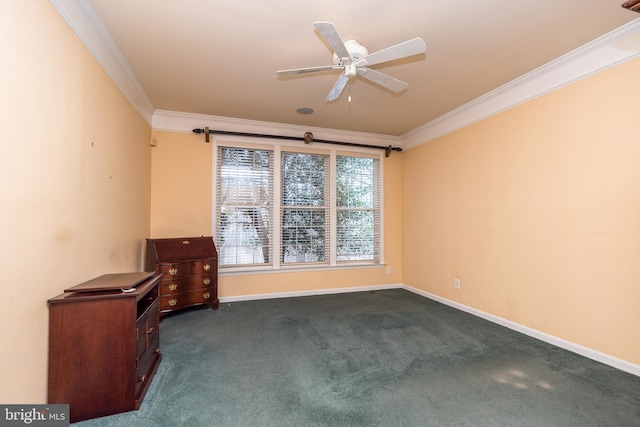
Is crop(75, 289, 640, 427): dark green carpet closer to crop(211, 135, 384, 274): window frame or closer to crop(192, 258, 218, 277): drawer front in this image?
crop(192, 258, 218, 277): drawer front

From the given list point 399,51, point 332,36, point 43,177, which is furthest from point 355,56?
point 43,177

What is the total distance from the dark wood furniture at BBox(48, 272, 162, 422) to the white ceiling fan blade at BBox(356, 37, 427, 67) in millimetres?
2256

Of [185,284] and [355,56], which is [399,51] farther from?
[185,284]

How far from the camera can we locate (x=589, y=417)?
5.56 feet

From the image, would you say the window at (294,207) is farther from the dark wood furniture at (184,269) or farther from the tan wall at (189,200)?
the dark wood furniture at (184,269)

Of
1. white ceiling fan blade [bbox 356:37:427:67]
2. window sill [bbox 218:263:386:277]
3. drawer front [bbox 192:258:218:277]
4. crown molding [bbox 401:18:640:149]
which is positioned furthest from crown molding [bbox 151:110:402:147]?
white ceiling fan blade [bbox 356:37:427:67]

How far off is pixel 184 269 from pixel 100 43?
7.78 feet

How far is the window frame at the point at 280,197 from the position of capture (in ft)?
13.6

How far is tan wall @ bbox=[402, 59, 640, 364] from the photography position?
224 centimetres

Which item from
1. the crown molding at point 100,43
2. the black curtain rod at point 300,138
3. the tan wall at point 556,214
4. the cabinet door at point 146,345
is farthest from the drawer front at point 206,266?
the tan wall at point 556,214

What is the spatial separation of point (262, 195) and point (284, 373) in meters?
2.69

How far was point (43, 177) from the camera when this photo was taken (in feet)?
5.25

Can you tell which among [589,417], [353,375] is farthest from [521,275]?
[353,375]

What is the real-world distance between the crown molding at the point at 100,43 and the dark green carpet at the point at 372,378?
8.06 feet
